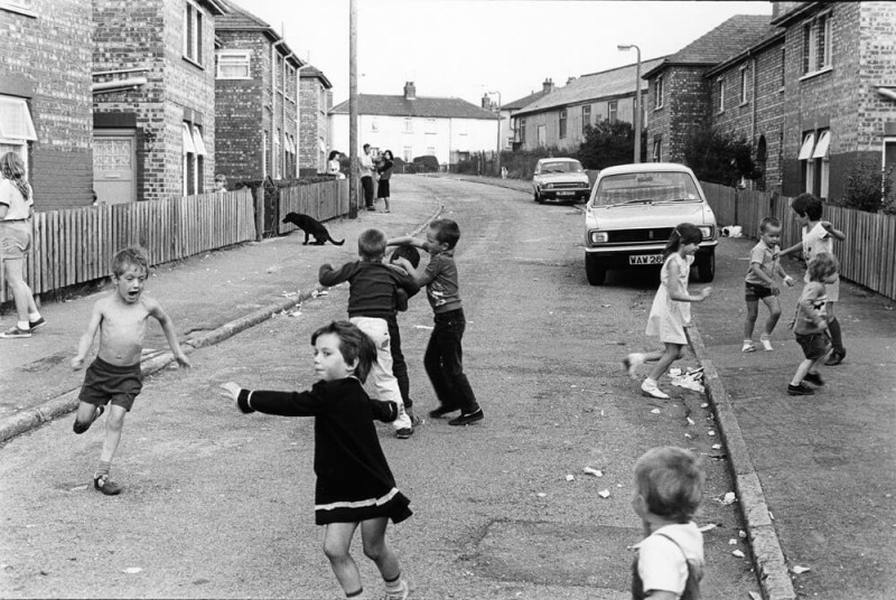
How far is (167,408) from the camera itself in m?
8.95

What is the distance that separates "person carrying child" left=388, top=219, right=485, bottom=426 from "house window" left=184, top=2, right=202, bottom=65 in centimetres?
1830

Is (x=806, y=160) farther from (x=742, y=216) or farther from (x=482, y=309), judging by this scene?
(x=482, y=309)

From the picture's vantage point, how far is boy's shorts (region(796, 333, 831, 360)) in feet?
30.9

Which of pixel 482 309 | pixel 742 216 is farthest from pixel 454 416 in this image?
pixel 742 216

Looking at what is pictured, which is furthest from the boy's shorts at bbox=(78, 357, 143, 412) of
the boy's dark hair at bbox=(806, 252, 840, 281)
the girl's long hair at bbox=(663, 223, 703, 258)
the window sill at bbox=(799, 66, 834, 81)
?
the window sill at bbox=(799, 66, 834, 81)

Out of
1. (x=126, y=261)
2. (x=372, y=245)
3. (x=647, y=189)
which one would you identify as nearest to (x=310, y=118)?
Answer: (x=647, y=189)

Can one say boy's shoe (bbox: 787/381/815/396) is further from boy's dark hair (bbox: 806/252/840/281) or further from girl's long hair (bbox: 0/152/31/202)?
girl's long hair (bbox: 0/152/31/202)

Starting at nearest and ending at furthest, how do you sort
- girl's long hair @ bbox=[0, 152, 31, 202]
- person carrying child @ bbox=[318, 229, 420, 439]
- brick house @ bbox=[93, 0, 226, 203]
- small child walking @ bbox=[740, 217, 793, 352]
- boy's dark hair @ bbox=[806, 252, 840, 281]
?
person carrying child @ bbox=[318, 229, 420, 439] < boy's dark hair @ bbox=[806, 252, 840, 281] < girl's long hair @ bbox=[0, 152, 31, 202] < small child walking @ bbox=[740, 217, 793, 352] < brick house @ bbox=[93, 0, 226, 203]

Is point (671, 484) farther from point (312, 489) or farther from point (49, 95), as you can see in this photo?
point (49, 95)

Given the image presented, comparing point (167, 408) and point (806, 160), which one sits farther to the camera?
point (806, 160)

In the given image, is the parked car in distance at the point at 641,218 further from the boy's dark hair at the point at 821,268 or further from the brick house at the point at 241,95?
the brick house at the point at 241,95

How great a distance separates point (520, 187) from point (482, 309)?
38.0 meters

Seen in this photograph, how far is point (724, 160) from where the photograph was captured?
119 ft

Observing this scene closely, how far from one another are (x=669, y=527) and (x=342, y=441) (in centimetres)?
161
